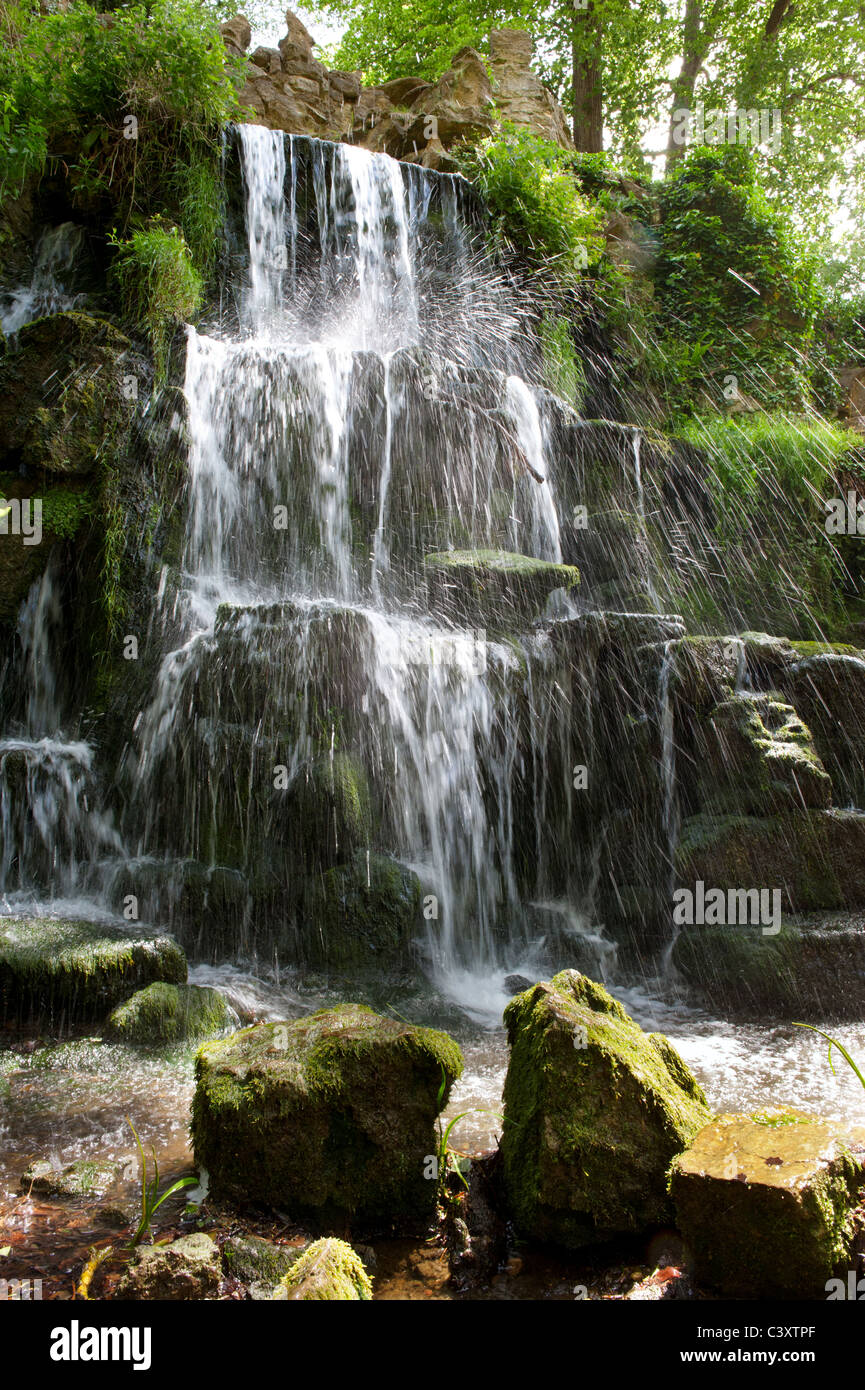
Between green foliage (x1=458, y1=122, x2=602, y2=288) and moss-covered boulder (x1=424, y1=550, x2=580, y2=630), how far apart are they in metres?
5.98

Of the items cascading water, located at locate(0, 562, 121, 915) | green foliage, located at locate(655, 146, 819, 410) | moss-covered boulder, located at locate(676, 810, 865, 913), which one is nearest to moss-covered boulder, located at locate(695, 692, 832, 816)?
moss-covered boulder, located at locate(676, 810, 865, 913)

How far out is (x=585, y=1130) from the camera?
257cm

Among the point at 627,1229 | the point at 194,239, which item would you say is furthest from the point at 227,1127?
the point at 194,239

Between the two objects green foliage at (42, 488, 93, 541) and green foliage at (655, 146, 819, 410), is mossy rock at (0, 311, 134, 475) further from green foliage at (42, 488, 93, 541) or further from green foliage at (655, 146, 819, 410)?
green foliage at (655, 146, 819, 410)

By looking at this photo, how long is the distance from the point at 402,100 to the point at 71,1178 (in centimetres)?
1660

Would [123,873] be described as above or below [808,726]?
below

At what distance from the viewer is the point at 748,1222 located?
83.5 inches

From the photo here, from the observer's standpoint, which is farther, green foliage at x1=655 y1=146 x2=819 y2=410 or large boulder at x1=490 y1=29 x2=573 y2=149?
large boulder at x1=490 y1=29 x2=573 y2=149

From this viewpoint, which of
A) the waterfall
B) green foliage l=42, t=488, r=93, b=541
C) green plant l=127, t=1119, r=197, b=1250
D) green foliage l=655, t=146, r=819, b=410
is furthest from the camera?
green foliage l=655, t=146, r=819, b=410

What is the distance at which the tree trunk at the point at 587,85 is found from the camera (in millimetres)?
15938

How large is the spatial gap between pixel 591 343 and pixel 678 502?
10.6 ft

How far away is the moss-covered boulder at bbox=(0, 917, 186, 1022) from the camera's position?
4.38 metres

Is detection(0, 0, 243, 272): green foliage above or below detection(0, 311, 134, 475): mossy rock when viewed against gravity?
above
